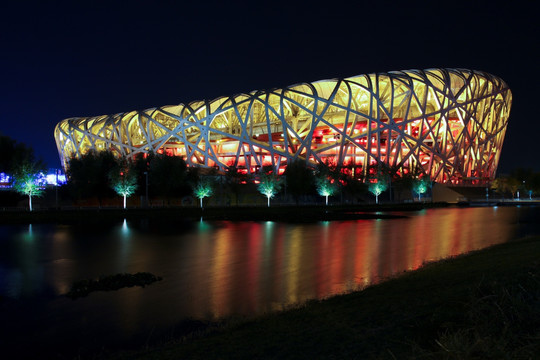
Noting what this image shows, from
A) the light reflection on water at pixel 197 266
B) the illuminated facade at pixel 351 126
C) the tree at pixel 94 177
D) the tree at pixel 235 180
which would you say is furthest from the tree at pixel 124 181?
the light reflection on water at pixel 197 266

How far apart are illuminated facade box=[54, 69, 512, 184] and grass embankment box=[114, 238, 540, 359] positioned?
54799 mm

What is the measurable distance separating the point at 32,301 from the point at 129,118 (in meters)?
74.5

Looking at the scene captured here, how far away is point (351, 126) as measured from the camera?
6962 cm

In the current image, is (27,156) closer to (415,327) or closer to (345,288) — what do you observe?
(345,288)

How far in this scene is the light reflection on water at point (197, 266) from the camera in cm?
897

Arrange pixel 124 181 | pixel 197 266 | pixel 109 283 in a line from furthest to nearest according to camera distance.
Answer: pixel 124 181 → pixel 197 266 → pixel 109 283

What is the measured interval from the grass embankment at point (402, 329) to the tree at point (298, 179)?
47791 millimetres

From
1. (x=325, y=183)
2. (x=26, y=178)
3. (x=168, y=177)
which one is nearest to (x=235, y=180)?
(x=168, y=177)

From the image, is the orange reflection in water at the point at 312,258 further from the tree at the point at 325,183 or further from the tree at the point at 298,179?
the tree at the point at 298,179

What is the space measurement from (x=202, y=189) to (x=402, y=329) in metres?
46.8

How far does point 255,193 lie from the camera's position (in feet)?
194

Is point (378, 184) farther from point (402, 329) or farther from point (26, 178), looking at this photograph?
point (402, 329)

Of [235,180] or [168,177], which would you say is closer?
[168,177]

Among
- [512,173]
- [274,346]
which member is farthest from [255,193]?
[512,173]
